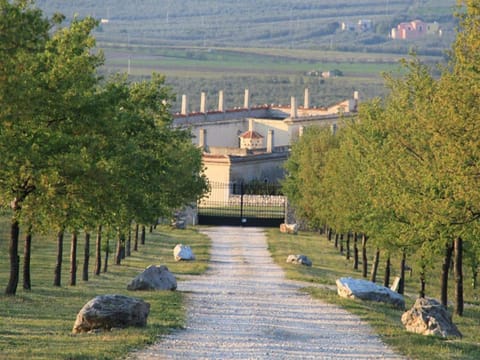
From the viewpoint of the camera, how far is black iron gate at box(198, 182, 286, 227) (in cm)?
8475

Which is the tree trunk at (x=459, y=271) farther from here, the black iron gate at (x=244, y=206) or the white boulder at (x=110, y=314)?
the black iron gate at (x=244, y=206)

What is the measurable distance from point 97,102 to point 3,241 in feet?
91.1

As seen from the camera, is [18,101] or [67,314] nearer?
[18,101]

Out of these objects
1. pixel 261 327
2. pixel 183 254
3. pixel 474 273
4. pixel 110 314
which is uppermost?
pixel 183 254

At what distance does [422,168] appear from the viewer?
38.0m

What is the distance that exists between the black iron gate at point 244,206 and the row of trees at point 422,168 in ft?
85.4

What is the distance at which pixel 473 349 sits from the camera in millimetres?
26547

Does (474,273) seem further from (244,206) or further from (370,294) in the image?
(244,206)

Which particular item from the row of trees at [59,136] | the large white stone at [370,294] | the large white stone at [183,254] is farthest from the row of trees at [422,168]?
the row of trees at [59,136]

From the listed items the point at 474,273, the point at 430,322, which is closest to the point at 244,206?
the point at 474,273

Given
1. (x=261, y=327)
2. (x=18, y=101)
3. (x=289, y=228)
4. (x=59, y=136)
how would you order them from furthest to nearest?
(x=289, y=228), (x=59, y=136), (x=261, y=327), (x=18, y=101)

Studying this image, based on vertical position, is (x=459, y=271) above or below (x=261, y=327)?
above

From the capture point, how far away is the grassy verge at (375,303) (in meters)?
26.2

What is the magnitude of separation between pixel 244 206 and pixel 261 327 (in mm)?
62297
